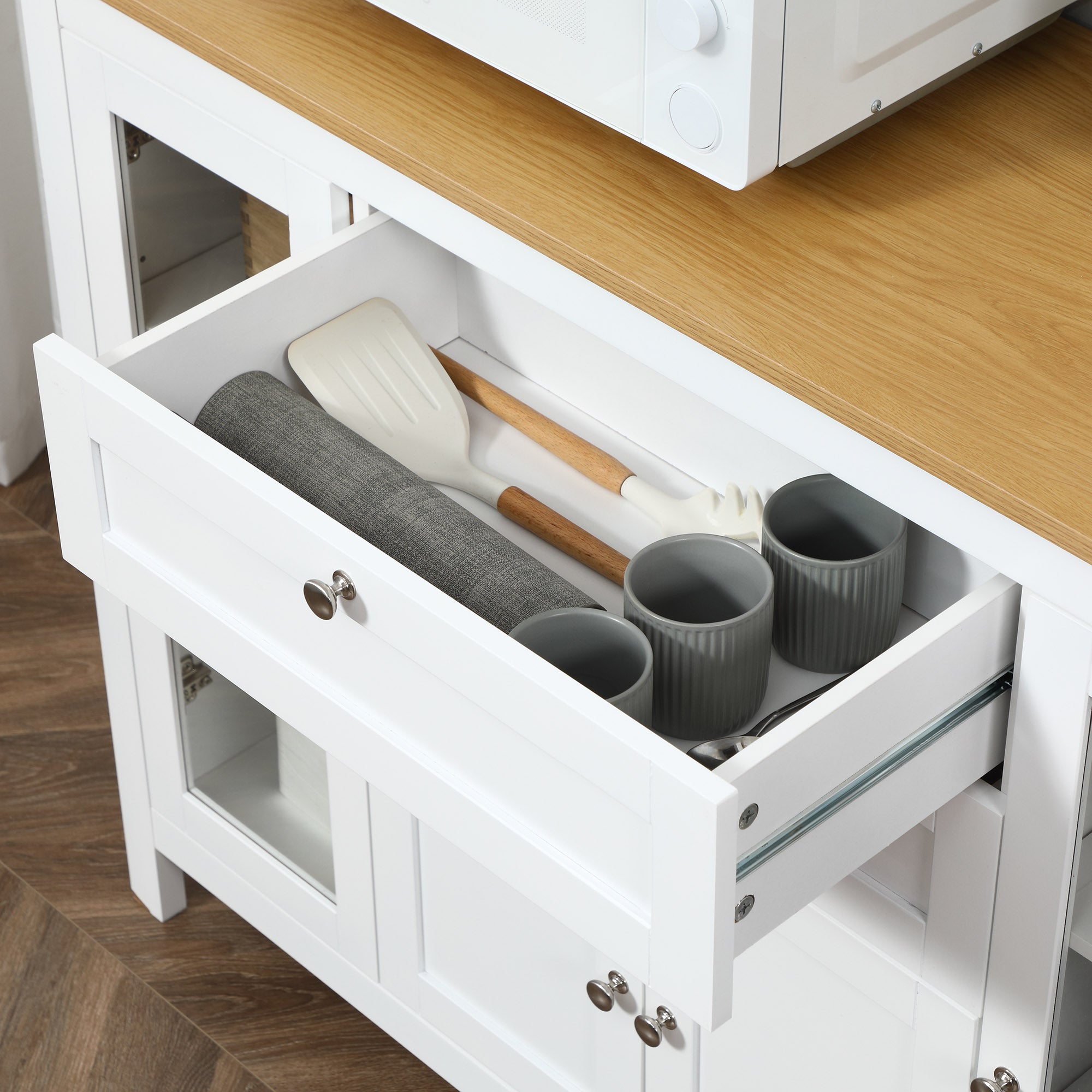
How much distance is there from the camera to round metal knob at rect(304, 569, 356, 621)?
885mm

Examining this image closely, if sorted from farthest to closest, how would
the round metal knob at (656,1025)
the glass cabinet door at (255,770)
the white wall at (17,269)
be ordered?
the white wall at (17,269) → the glass cabinet door at (255,770) → the round metal knob at (656,1025)

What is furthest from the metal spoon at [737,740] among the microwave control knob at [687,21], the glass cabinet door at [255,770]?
the glass cabinet door at [255,770]

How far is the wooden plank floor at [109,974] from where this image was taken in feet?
5.38

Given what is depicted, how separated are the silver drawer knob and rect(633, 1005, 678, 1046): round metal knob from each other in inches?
8.9


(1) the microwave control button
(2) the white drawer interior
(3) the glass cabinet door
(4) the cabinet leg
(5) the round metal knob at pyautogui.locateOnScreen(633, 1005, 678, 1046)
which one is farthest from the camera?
(4) the cabinet leg

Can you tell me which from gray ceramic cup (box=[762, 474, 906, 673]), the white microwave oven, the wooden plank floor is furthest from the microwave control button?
the wooden plank floor

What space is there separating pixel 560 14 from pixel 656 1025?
717mm

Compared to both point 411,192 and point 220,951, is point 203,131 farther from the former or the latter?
point 220,951

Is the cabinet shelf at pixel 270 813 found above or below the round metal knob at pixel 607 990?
below

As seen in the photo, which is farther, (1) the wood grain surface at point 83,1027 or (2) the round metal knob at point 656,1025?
(1) the wood grain surface at point 83,1027

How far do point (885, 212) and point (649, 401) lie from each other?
0.25m

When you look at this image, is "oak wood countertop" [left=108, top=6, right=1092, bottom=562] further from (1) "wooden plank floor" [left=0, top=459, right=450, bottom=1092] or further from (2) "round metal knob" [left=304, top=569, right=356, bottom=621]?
(1) "wooden plank floor" [left=0, top=459, right=450, bottom=1092]

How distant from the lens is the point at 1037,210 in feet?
3.23

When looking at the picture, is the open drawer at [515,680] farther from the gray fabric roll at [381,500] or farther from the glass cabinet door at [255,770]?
the glass cabinet door at [255,770]
